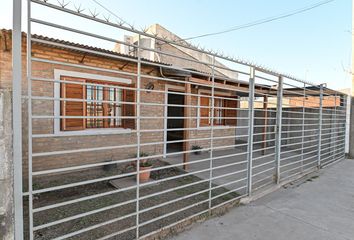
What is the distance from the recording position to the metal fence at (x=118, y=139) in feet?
7.73

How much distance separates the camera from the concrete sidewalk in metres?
2.95

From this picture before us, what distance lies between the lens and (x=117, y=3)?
8648mm

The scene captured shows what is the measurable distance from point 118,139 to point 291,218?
4756mm

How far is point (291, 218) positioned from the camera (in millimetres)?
3441

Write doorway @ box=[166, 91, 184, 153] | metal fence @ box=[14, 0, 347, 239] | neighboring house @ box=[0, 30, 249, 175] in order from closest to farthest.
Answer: metal fence @ box=[14, 0, 347, 239], neighboring house @ box=[0, 30, 249, 175], doorway @ box=[166, 91, 184, 153]

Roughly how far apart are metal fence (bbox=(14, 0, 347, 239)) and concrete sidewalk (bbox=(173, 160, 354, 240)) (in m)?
0.30

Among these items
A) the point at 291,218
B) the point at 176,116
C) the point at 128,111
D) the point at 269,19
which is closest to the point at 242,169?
the point at 291,218

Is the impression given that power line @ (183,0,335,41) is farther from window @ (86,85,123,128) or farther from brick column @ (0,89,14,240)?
brick column @ (0,89,14,240)

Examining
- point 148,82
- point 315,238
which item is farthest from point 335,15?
point 315,238

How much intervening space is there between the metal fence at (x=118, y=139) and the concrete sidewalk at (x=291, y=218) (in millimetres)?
300

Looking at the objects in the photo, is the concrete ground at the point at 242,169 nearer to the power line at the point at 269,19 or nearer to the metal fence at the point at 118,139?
the metal fence at the point at 118,139

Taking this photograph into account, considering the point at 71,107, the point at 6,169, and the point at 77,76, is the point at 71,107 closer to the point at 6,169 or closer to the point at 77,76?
the point at 77,76

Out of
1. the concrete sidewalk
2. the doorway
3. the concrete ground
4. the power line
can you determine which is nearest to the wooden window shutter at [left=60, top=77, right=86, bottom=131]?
the concrete ground

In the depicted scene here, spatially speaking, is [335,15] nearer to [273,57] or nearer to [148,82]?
[273,57]
